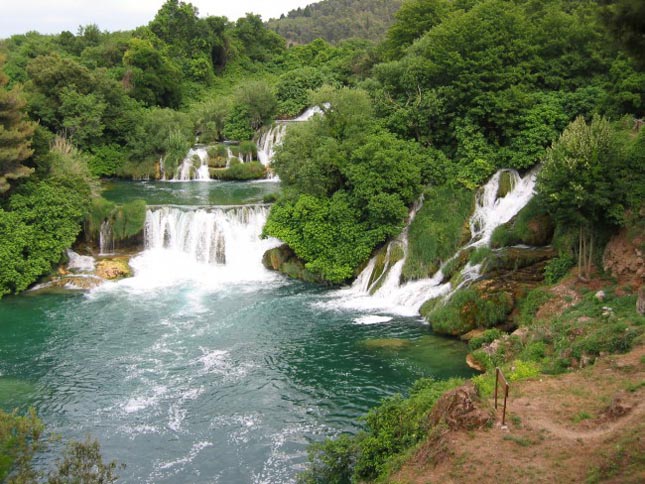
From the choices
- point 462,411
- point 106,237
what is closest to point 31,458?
point 462,411

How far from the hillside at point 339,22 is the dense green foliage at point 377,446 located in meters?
97.4

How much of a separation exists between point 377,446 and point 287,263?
17.9m

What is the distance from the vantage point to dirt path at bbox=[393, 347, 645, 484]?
10.9 metres

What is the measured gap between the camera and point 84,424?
58.6ft

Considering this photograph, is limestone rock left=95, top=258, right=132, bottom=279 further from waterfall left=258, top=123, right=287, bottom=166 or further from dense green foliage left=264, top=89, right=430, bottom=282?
waterfall left=258, top=123, right=287, bottom=166

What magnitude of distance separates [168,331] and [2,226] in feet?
36.4

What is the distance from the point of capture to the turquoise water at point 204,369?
1660cm

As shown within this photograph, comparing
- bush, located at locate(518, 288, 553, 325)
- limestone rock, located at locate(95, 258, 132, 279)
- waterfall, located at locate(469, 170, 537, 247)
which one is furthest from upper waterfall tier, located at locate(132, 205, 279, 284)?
bush, located at locate(518, 288, 553, 325)

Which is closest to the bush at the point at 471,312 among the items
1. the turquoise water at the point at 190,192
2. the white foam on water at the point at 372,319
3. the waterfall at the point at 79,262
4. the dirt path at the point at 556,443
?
the white foam on water at the point at 372,319

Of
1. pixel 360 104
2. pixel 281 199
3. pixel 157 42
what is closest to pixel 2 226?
pixel 281 199

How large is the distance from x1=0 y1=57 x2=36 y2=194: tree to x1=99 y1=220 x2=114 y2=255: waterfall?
4.45 meters

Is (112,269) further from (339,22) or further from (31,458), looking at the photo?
(339,22)

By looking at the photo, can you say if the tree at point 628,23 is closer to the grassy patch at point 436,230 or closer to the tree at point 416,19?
the grassy patch at point 436,230

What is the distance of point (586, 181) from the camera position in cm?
2009
